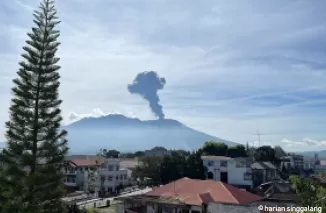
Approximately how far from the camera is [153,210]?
20.3 metres

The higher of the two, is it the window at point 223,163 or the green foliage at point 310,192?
the green foliage at point 310,192

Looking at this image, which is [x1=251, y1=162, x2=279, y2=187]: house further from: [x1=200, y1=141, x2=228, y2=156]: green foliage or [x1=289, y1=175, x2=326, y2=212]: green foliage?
[x1=289, y1=175, x2=326, y2=212]: green foliage

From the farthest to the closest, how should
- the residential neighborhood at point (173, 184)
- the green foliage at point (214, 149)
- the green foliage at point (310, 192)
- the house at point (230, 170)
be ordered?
the green foliage at point (214, 149)
the house at point (230, 170)
the residential neighborhood at point (173, 184)
the green foliage at point (310, 192)

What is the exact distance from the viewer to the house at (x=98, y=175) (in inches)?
1635

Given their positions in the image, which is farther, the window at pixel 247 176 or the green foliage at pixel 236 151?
the green foliage at pixel 236 151

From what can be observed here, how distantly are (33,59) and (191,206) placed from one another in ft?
37.7

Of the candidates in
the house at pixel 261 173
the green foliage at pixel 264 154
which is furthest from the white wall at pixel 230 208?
the green foliage at pixel 264 154

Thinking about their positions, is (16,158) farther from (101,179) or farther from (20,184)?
(101,179)

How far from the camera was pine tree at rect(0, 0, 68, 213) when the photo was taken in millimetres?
14656

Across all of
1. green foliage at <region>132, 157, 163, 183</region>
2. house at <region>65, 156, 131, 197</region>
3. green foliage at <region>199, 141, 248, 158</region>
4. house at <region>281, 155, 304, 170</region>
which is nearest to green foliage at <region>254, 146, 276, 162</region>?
house at <region>281, 155, 304, 170</region>

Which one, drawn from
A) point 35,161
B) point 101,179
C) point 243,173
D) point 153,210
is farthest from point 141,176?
point 35,161

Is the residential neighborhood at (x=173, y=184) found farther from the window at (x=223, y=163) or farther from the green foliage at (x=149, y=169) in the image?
the green foliage at (x=149, y=169)

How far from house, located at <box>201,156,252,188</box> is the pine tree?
3167cm

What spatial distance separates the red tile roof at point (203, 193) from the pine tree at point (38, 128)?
27.6 feet
